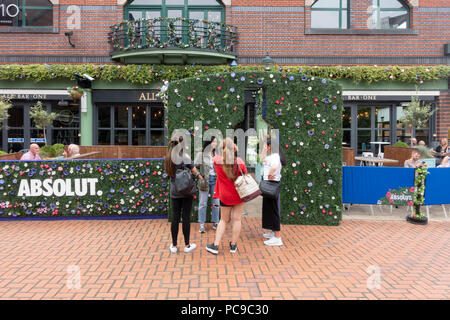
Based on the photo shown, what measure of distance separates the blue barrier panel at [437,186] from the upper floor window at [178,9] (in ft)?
34.6

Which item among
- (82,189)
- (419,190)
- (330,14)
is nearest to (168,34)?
(330,14)

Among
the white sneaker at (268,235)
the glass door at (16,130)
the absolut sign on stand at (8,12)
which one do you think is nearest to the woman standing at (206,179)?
the white sneaker at (268,235)

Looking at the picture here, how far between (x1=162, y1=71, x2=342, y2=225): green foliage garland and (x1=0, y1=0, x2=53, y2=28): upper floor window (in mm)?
10778

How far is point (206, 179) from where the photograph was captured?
249 inches

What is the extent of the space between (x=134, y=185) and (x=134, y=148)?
6.41 m

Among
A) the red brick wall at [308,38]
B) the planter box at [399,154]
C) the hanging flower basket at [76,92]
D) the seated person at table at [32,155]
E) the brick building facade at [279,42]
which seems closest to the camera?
the seated person at table at [32,155]

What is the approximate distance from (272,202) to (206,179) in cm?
142

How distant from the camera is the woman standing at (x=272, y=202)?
18.0 ft

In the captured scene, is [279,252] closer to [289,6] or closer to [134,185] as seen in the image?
[134,185]

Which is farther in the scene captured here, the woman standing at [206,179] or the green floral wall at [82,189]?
the green floral wall at [82,189]

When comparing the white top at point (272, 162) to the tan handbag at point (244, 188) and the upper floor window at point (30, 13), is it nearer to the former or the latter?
the tan handbag at point (244, 188)

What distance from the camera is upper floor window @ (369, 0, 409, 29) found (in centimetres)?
1409

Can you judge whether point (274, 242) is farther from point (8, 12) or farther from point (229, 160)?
point (8, 12)

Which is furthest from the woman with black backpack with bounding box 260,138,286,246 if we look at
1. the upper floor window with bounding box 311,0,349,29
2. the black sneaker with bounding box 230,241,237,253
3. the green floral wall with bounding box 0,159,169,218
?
the upper floor window with bounding box 311,0,349,29
